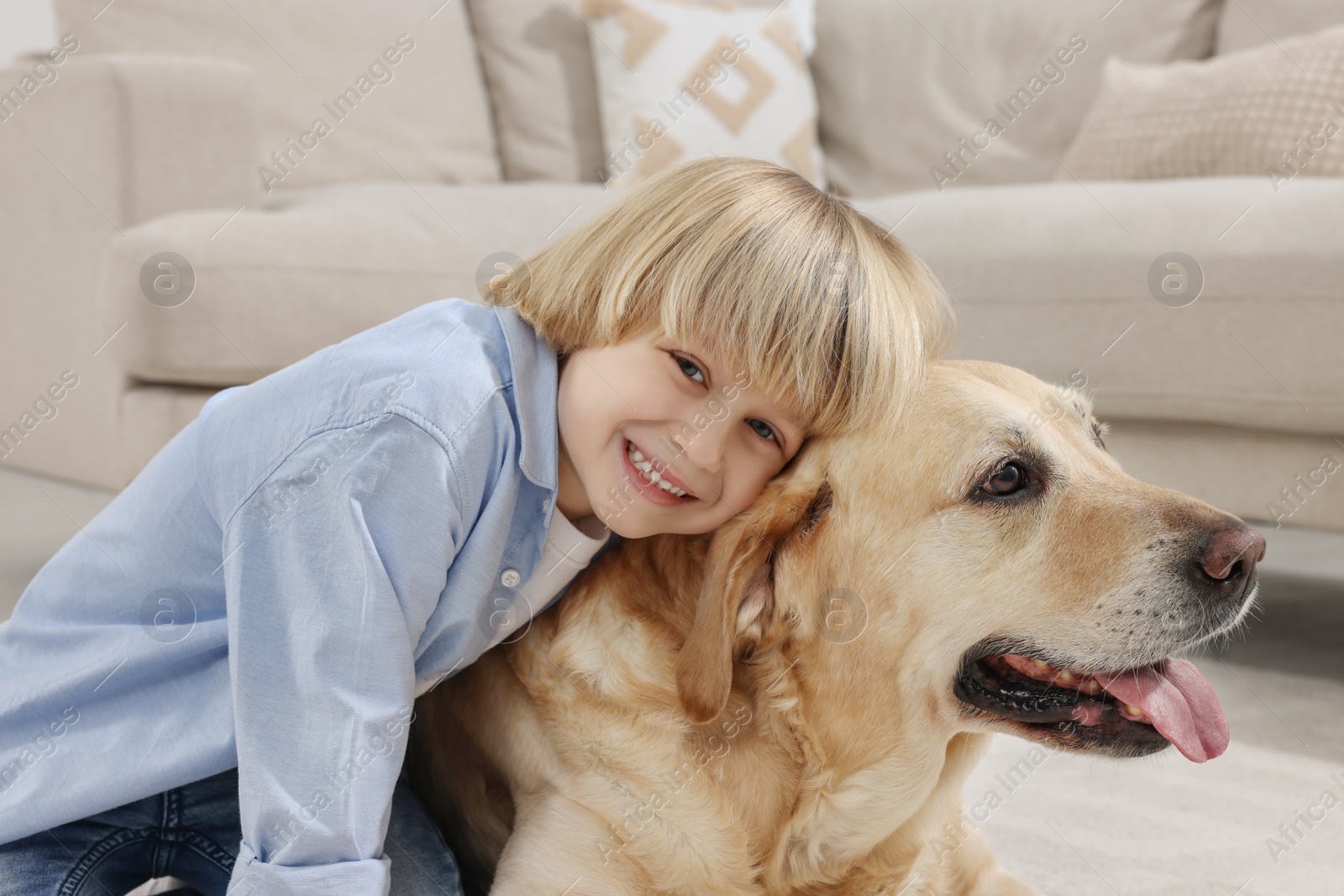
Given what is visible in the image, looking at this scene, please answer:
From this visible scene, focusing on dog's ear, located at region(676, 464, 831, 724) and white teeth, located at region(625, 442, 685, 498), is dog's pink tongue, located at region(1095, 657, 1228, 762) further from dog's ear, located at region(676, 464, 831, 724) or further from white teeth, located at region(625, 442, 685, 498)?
white teeth, located at region(625, 442, 685, 498)

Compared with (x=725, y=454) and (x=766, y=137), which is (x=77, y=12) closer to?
(x=766, y=137)

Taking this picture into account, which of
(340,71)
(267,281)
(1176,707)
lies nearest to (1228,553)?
(1176,707)

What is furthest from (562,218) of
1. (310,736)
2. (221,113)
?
(310,736)

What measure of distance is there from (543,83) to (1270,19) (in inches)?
89.6

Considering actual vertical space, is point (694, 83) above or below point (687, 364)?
below

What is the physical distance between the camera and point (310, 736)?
1.16 meters

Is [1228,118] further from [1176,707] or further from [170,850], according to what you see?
[170,850]

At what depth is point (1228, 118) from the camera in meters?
2.79

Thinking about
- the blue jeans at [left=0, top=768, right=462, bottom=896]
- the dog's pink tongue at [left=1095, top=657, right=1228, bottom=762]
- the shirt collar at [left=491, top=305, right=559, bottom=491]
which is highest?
the shirt collar at [left=491, top=305, right=559, bottom=491]

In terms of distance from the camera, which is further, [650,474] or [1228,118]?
[1228,118]

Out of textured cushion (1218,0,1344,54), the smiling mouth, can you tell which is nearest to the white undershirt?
the smiling mouth

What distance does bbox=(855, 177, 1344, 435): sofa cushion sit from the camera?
2.12 m

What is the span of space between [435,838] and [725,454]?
63 centimetres

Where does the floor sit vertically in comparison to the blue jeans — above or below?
below
